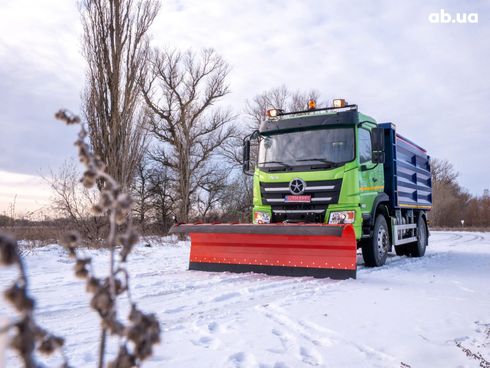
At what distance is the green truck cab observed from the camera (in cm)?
721

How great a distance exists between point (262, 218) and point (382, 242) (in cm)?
240

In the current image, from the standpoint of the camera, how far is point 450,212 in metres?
47.0

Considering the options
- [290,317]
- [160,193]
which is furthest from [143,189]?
[290,317]

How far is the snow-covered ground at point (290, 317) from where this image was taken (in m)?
3.01

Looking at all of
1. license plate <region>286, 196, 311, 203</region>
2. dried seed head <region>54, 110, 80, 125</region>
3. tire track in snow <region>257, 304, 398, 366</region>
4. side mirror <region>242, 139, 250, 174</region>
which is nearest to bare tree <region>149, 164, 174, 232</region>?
side mirror <region>242, 139, 250, 174</region>

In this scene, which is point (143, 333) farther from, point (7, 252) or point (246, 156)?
point (246, 156)

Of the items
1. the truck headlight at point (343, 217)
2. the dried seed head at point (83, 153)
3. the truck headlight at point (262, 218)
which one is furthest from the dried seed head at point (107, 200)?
the truck headlight at point (262, 218)

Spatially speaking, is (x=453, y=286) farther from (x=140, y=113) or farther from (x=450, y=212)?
(x=450, y=212)

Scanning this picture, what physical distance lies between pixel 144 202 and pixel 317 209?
836 inches

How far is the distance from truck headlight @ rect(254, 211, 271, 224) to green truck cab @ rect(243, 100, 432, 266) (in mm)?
18

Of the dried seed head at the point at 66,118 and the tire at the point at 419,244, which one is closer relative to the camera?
the dried seed head at the point at 66,118

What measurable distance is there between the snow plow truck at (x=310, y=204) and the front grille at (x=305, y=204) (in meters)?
0.02

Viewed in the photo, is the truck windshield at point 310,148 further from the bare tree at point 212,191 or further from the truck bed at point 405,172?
the bare tree at point 212,191

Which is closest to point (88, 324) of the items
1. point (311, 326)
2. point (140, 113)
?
point (311, 326)
